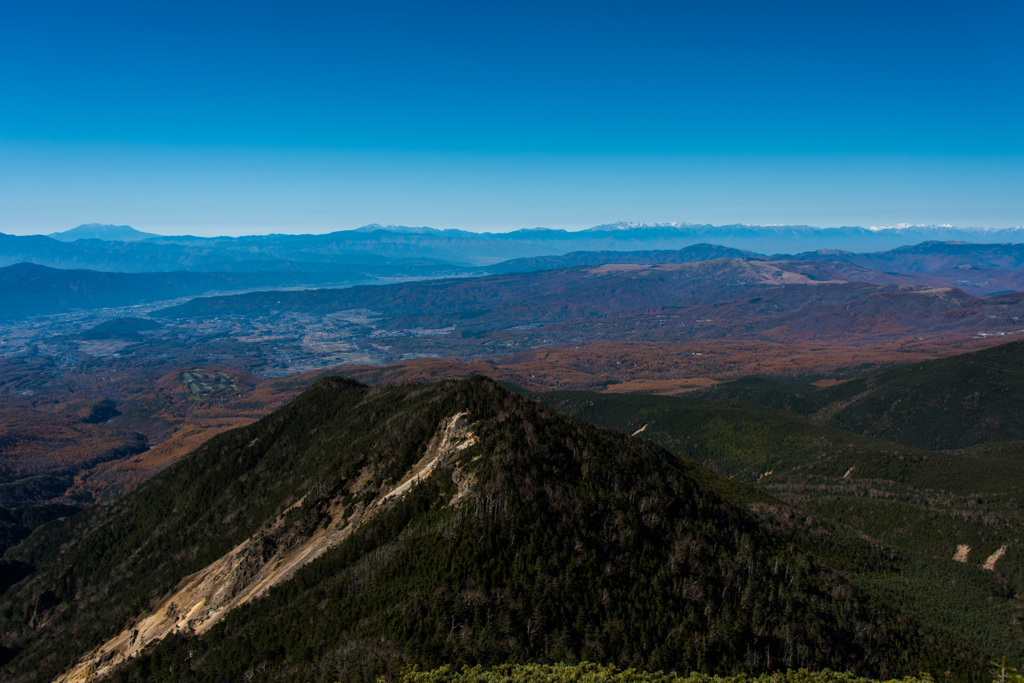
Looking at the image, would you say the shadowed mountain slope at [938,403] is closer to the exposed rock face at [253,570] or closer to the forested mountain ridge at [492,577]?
the forested mountain ridge at [492,577]

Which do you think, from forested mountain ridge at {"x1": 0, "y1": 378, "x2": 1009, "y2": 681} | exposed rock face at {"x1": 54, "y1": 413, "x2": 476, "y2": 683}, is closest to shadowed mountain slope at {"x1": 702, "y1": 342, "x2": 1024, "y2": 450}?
forested mountain ridge at {"x1": 0, "y1": 378, "x2": 1009, "y2": 681}

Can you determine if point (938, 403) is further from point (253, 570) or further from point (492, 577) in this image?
point (253, 570)

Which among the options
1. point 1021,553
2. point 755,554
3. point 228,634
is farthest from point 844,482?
point 228,634

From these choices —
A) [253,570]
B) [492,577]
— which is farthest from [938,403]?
[253,570]

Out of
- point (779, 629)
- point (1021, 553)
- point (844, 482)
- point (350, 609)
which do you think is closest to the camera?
point (350, 609)

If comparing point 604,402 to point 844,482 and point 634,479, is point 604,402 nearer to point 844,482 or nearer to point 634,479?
point 844,482

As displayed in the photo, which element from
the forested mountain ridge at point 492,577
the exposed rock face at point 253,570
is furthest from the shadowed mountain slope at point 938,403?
the exposed rock face at point 253,570
